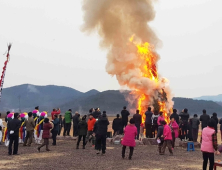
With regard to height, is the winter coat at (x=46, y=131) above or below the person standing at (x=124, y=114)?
below

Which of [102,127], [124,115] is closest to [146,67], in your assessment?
[124,115]

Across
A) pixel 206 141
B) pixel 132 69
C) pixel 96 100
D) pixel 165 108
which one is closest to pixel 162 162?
pixel 206 141

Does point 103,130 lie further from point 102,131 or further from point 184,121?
point 184,121

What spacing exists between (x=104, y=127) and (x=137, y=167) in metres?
3.13

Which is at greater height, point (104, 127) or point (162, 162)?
point (104, 127)

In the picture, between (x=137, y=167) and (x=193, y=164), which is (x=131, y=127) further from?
(x=193, y=164)

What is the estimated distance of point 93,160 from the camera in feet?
42.2

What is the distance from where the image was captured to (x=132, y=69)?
2492cm

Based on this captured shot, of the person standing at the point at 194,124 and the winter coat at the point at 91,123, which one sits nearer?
the winter coat at the point at 91,123

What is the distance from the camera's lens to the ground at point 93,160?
453 inches

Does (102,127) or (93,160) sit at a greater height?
(102,127)

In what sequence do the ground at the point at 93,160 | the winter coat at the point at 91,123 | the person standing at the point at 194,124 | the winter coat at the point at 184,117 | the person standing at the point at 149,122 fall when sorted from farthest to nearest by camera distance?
the winter coat at the point at 184,117
the person standing at the point at 149,122
the person standing at the point at 194,124
the winter coat at the point at 91,123
the ground at the point at 93,160

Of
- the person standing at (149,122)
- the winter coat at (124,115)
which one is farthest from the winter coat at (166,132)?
the winter coat at (124,115)

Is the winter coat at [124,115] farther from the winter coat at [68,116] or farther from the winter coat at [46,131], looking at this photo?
the winter coat at [46,131]
